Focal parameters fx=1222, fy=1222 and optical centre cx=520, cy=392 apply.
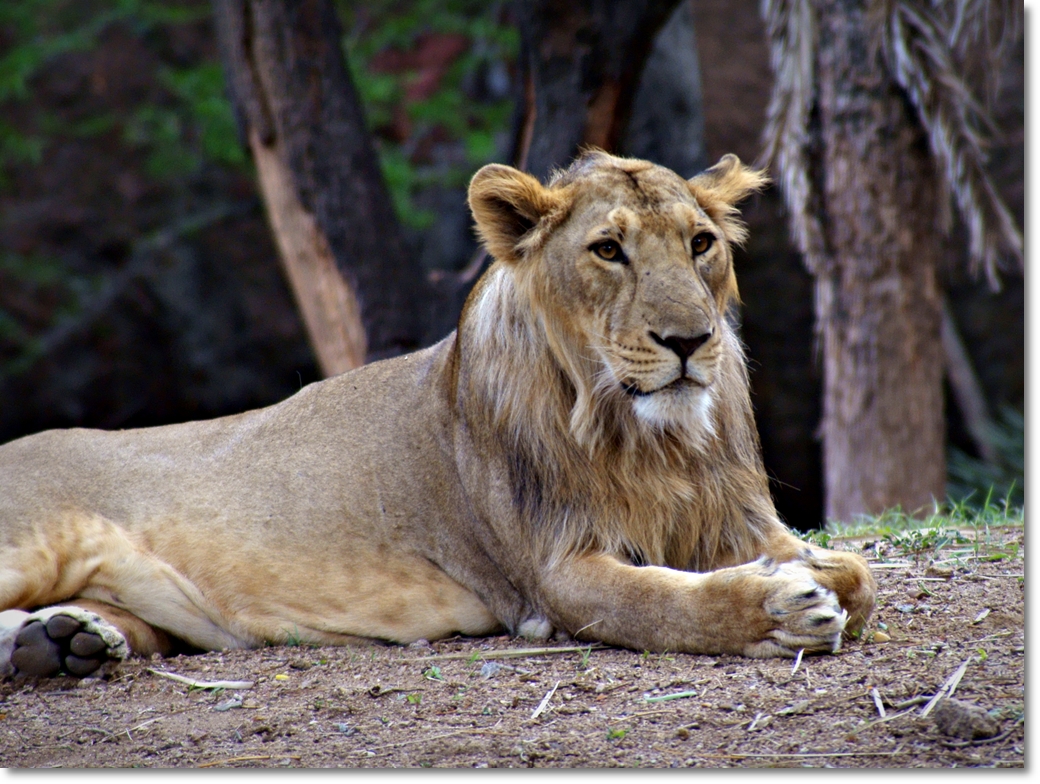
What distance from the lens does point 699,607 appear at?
327 centimetres

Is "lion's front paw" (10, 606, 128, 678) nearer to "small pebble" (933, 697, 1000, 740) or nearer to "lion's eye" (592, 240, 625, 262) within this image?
"lion's eye" (592, 240, 625, 262)

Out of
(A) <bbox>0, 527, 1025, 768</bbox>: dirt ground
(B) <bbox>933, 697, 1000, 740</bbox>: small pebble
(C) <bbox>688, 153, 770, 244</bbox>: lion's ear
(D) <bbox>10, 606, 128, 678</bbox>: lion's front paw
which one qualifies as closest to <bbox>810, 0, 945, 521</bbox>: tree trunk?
(C) <bbox>688, 153, 770, 244</bbox>: lion's ear

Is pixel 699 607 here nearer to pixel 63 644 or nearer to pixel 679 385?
pixel 679 385

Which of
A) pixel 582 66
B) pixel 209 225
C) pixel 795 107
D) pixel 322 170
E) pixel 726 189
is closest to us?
pixel 726 189

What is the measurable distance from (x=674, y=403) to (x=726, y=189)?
950mm

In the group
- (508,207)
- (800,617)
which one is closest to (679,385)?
(800,617)

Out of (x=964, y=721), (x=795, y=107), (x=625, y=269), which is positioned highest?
(x=795, y=107)

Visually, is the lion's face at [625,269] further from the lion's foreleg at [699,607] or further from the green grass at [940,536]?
the green grass at [940,536]

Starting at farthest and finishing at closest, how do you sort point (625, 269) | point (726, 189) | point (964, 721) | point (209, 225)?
point (209, 225) < point (726, 189) < point (625, 269) < point (964, 721)

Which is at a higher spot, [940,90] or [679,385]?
[940,90]

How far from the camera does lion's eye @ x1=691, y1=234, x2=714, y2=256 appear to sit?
3609mm

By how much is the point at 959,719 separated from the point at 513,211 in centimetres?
197

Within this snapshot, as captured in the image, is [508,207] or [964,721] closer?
[964,721]

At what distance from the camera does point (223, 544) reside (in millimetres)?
4312
